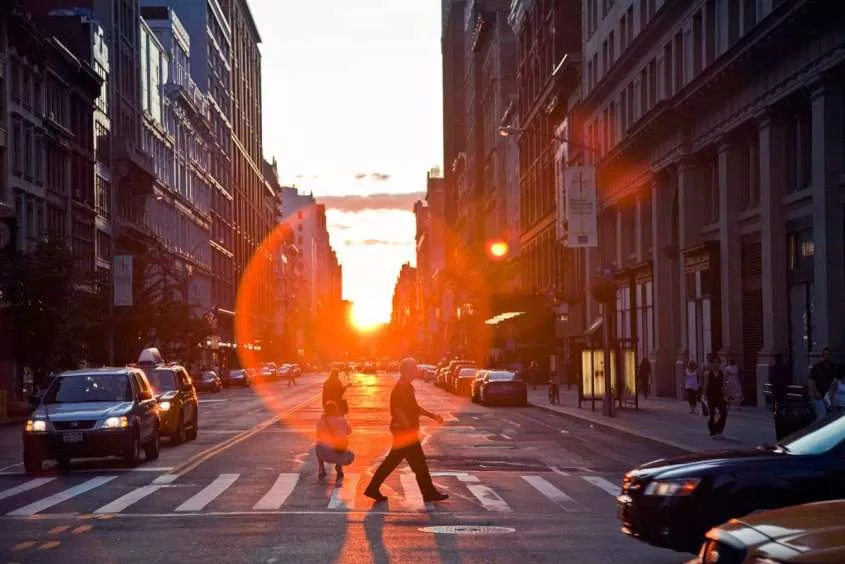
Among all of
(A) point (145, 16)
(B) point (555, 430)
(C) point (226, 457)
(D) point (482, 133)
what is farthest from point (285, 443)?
(D) point (482, 133)

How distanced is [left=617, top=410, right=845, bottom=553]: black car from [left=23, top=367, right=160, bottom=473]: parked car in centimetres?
1431

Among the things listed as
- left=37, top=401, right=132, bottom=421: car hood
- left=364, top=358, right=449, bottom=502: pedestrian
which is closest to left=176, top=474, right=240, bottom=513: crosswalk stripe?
left=364, top=358, right=449, bottom=502: pedestrian

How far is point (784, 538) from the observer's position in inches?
257

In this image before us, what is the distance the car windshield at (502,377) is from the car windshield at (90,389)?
31.9 m

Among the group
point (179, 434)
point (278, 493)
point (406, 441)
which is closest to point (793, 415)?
point (406, 441)

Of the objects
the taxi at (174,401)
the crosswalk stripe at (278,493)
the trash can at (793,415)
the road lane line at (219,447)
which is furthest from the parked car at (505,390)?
the trash can at (793,415)

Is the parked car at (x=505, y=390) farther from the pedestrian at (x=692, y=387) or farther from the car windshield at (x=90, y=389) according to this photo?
the car windshield at (x=90, y=389)

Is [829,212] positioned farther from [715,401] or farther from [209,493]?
[209,493]

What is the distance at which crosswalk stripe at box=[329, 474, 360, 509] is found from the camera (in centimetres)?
1806

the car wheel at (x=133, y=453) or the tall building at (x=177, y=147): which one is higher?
the tall building at (x=177, y=147)

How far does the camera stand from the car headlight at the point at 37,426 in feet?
78.9

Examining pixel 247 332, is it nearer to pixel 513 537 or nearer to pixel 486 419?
pixel 486 419

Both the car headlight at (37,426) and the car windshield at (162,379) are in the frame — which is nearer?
the car headlight at (37,426)

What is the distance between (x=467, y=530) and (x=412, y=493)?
4560mm
